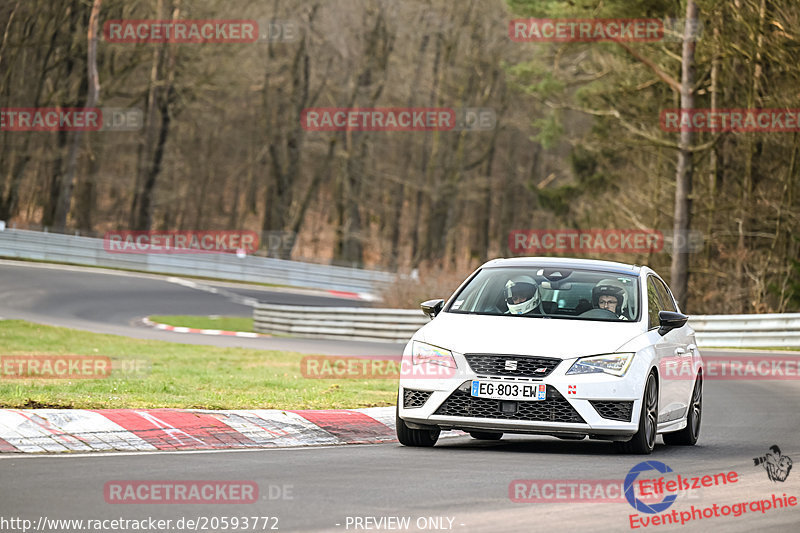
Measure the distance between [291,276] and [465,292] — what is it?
40866mm

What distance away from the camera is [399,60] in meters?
62.1

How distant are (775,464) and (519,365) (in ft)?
7.12

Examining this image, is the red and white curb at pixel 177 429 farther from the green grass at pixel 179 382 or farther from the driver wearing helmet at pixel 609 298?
the driver wearing helmet at pixel 609 298

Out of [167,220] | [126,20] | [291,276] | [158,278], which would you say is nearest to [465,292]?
[158,278]

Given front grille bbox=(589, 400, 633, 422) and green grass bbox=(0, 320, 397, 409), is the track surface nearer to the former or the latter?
green grass bbox=(0, 320, 397, 409)

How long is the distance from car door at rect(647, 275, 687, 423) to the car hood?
0.39 meters

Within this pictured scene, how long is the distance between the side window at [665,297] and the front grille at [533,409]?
2801 millimetres

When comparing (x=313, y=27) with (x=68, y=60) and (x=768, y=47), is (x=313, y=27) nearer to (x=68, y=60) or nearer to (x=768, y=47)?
(x=68, y=60)

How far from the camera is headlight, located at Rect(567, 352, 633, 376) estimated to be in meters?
10.1

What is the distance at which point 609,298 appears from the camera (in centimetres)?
1138

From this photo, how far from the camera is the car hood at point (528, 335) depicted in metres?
10.2

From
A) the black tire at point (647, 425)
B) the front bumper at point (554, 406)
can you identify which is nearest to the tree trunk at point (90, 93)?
the front bumper at point (554, 406)

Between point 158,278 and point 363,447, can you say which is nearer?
point 363,447

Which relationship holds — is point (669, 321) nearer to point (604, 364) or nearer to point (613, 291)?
point (613, 291)
